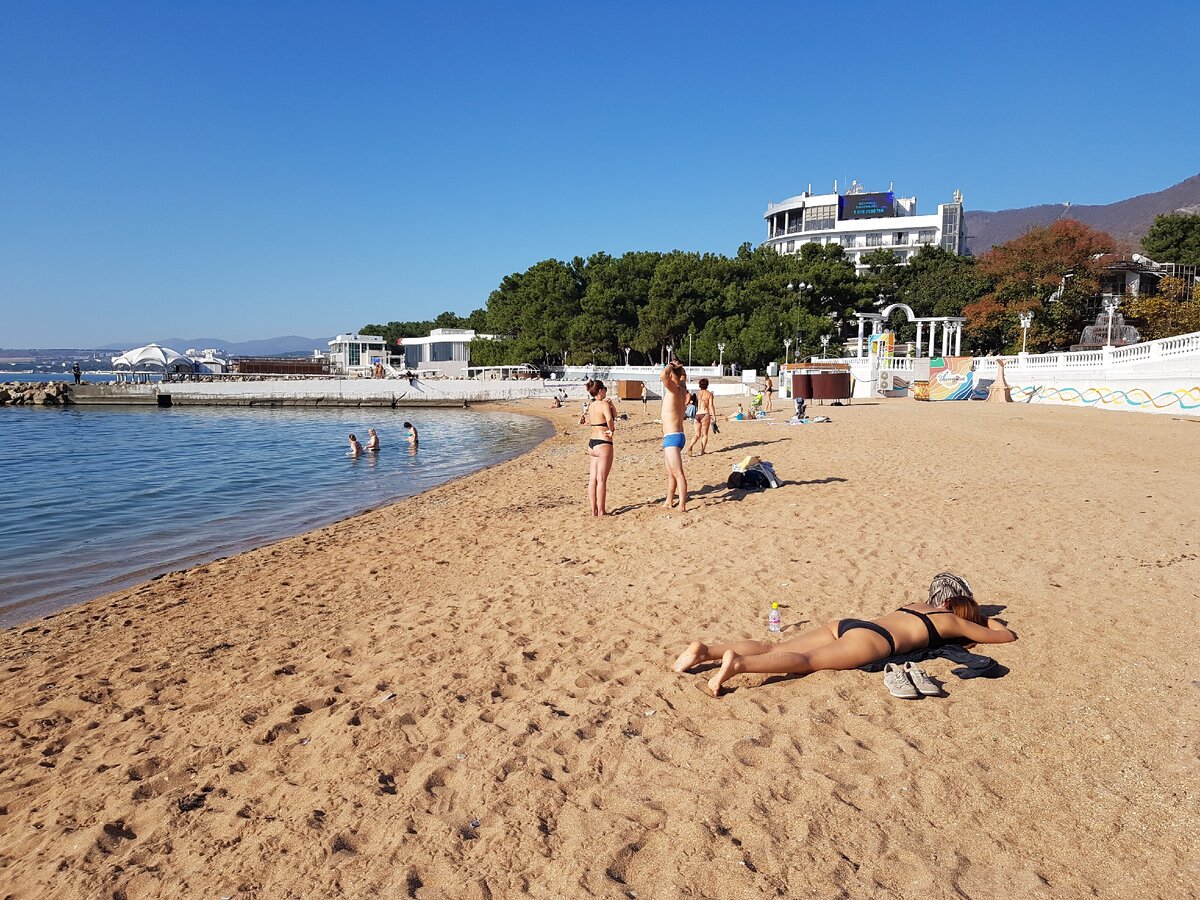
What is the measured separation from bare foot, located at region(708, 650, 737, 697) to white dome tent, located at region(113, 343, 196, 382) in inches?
2646

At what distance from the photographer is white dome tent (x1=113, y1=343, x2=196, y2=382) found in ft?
196

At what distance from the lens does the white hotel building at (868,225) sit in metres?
84.4

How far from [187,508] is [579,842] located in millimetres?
12874

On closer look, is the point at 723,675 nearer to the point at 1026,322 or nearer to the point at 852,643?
the point at 852,643

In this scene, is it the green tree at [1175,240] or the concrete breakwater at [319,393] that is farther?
the green tree at [1175,240]

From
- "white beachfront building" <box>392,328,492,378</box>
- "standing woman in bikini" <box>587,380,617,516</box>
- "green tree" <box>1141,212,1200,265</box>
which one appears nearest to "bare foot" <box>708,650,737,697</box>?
"standing woman in bikini" <box>587,380,617,516</box>

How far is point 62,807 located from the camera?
3406 mm

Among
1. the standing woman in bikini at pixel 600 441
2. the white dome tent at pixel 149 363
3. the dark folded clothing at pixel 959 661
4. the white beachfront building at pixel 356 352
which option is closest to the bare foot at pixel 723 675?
the dark folded clothing at pixel 959 661

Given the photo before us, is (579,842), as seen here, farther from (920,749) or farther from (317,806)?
(920,749)

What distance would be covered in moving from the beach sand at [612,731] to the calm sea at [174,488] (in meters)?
2.31

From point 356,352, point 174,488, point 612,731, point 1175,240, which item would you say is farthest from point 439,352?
point 612,731

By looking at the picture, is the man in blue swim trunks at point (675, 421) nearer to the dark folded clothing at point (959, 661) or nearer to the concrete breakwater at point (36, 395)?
the dark folded clothing at point (959, 661)

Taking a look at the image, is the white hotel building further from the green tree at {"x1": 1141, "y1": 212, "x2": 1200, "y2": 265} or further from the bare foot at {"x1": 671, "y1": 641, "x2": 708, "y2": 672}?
the bare foot at {"x1": 671, "y1": 641, "x2": 708, "y2": 672}

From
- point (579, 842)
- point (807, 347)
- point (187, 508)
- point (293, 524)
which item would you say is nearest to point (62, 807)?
point (579, 842)
